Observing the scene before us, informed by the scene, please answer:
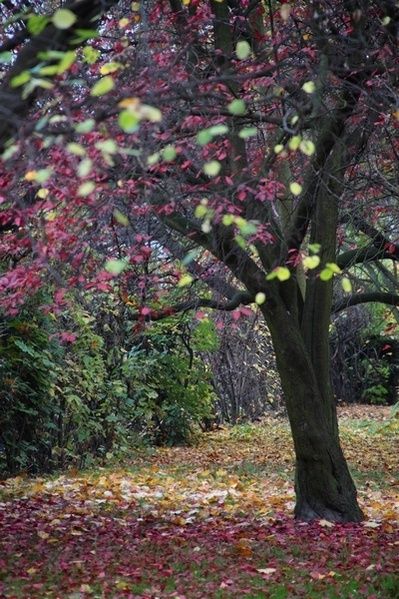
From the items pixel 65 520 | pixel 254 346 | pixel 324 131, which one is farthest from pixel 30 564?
pixel 254 346

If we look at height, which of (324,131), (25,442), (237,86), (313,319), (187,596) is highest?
(237,86)

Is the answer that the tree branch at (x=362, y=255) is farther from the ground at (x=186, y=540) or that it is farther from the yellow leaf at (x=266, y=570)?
the yellow leaf at (x=266, y=570)

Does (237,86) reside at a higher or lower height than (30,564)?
higher

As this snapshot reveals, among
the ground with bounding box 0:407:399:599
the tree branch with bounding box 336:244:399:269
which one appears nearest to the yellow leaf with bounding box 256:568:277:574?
the ground with bounding box 0:407:399:599

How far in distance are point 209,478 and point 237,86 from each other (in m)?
6.26

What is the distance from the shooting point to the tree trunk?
26.1 ft

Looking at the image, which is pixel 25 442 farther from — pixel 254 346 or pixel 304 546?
pixel 254 346

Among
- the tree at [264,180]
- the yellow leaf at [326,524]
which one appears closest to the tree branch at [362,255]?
the tree at [264,180]

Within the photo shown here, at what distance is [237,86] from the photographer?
305 inches

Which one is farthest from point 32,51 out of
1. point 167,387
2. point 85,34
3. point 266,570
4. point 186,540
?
point 167,387

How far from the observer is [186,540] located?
7285 mm

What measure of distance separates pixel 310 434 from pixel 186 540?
1590mm

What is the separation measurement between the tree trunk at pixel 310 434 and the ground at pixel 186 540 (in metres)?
0.23

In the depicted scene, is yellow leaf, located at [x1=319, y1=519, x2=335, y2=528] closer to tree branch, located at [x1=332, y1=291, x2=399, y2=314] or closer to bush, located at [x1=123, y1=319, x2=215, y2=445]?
tree branch, located at [x1=332, y1=291, x2=399, y2=314]
